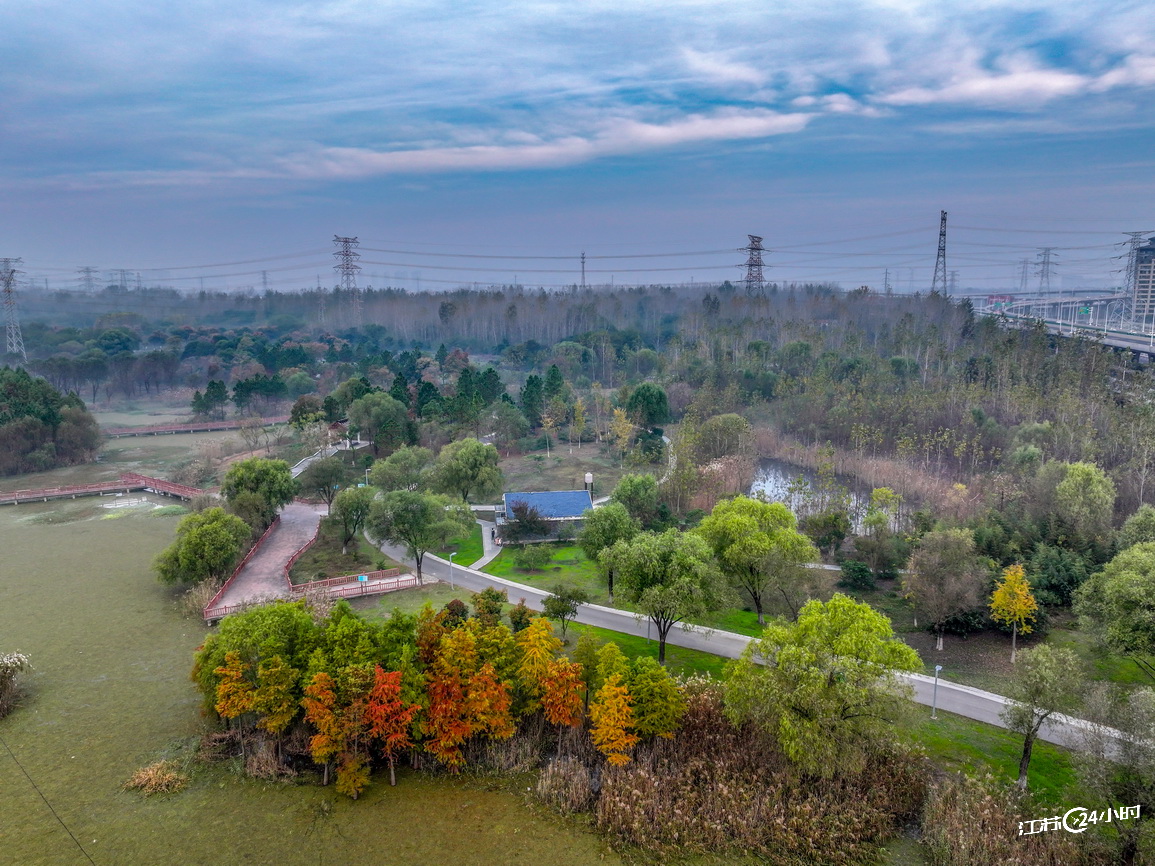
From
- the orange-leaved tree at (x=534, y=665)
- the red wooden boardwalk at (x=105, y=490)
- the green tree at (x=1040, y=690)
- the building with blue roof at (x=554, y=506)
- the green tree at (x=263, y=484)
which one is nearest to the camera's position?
the green tree at (x=1040, y=690)

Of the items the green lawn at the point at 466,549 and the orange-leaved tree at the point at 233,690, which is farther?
the green lawn at the point at 466,549

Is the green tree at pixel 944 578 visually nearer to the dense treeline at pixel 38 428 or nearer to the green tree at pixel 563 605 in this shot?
the green tree at pixel 563 605

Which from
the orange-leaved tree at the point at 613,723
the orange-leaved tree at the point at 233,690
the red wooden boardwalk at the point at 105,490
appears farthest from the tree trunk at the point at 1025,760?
the red wooden boardwalk at the point at 105,490

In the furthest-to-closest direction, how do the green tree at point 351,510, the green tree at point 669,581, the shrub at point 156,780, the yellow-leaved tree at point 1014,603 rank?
the green tree at point 351,510 < the yellow-leaved tree at point 1014,603 < the green tree at point 669,581 < the shrub at point 156,780

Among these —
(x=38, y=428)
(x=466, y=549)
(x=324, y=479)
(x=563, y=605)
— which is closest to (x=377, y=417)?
(x=324, y=479)

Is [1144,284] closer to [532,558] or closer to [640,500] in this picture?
[640,500]

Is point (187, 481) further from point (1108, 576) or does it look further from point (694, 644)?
point (1108, 576)

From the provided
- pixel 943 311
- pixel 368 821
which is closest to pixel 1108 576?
pixel 368 821

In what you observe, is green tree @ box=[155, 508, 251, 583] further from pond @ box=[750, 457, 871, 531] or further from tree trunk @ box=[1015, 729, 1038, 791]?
tree trunk @ box=[1015, 729, 1038, 791]

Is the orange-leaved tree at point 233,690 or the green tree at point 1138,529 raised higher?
the green tree at point 1138,529
